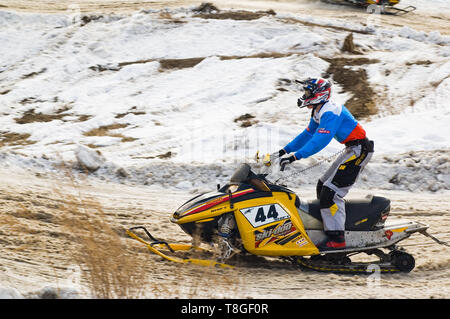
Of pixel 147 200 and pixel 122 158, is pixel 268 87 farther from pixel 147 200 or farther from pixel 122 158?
pixel 147 200

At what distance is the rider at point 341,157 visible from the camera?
5953 mm

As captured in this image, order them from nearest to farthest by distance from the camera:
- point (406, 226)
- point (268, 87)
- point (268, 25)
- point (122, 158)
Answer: point (406, 226)
point (122, 158)
point (268, 87)
point (268, 25)

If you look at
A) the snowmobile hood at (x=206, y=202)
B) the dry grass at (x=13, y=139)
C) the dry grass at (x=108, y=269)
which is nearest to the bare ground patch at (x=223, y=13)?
the dry grass at (x=13, y=139)

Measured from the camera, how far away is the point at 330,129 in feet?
19.2

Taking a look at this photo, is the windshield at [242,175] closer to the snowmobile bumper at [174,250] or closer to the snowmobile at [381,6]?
the snowmobile bumper at [174,250]

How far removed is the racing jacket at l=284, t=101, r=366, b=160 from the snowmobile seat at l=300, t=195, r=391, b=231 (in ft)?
2.81

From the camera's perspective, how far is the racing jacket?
575cm

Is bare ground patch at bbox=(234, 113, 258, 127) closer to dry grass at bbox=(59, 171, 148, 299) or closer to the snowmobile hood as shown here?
the snowmobile hood

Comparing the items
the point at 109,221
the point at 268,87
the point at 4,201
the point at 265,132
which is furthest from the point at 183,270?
the point at 268,87

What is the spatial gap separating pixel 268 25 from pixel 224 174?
38.8ft

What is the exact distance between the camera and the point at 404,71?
16.5m

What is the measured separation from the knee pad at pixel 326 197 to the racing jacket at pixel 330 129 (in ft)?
1.96

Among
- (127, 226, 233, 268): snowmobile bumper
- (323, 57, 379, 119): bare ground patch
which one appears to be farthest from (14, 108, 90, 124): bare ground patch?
(127, 226, 233, 268): snowmobile bumper

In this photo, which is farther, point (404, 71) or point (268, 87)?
point (404, 71)
